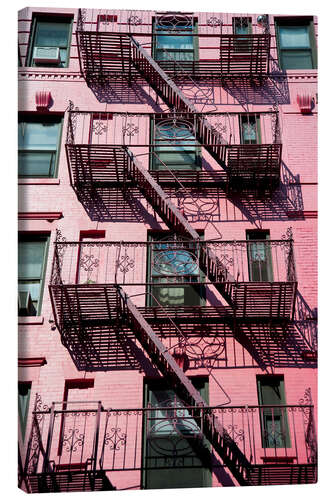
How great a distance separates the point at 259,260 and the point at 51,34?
764cm

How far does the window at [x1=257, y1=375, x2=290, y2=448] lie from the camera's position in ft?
34.5

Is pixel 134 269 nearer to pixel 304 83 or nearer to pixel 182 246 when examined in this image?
pixel 182 246

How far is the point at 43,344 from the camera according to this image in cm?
1161

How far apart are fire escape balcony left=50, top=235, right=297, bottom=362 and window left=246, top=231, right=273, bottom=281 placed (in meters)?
0.02

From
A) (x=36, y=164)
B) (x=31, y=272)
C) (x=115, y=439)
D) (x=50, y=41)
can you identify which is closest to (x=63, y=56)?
(x=50, y=41)

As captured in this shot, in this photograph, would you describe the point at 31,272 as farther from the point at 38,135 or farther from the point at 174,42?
the point at 174,42

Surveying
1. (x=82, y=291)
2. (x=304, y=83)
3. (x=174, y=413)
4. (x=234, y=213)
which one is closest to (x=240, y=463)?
(x=174, y=413)

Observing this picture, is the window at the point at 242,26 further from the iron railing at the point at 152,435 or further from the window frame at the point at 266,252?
the iron railing at the point at 152,435

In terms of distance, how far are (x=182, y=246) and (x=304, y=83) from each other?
5.18 metres

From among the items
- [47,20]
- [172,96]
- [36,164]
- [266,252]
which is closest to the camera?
[266,252]

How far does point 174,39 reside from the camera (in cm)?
1573

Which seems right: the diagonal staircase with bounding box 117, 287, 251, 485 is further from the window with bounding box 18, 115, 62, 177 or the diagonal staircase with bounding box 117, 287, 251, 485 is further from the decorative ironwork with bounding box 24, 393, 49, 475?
the window with bounding box 18, 115, 62, 177

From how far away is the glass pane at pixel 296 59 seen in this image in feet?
51.0

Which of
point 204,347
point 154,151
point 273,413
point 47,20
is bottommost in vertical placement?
point 273,413
